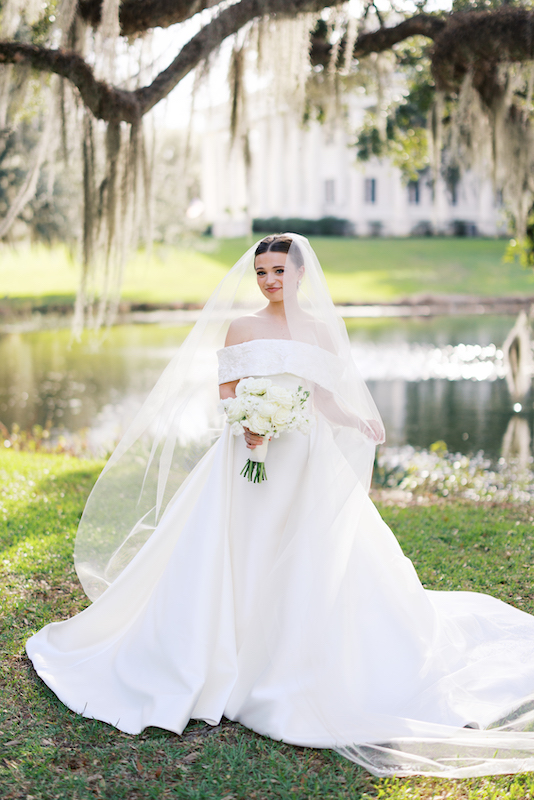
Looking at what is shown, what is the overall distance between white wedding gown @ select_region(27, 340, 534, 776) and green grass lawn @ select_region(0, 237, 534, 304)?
93.4 ft

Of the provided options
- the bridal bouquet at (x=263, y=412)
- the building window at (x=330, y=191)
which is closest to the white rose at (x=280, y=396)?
the bridal bouquet at (x=263, y=412)

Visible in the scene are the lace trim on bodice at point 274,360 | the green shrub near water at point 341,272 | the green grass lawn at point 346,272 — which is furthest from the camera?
the green grass lawn at point 346,272

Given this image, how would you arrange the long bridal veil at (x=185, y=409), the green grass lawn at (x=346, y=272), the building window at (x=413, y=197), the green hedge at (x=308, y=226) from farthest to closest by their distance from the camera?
the building window at (x=413, y=197)
the green hedge at (x=308, y=226)
the green grass lawn at (x=346, y=272)
the long bridal veil at (x=185, y=409)

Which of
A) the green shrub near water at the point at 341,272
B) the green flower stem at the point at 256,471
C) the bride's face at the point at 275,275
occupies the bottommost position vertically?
the green shrub near water at the point at 341,272

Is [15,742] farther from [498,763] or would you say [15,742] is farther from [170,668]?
[498,763]

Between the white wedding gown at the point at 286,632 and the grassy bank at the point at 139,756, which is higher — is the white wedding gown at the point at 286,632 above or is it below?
above

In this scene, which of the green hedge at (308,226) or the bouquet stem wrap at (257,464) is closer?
the bouquet stem wrap at (257,464)

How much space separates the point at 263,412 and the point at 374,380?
40.4ft

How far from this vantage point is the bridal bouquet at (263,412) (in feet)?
10.3

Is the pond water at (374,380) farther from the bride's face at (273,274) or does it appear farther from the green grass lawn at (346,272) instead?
the green grass lawn at (346,272)

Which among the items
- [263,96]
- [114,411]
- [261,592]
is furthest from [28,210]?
[261,592]

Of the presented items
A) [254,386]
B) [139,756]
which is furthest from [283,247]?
[139,756]

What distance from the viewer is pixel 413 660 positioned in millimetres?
3271

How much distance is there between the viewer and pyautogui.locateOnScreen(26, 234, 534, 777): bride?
119 inches
